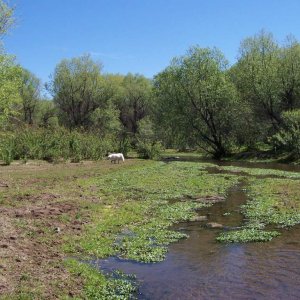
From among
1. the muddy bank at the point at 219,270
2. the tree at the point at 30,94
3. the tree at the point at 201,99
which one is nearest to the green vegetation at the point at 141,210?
the muddy bank at the point at 219,270

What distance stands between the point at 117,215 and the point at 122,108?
282 ft

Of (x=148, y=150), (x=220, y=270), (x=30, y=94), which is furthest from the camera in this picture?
(x=30, y=94)

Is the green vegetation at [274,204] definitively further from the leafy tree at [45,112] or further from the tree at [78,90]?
the leafy tree at [45,112]

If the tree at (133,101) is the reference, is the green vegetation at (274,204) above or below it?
below

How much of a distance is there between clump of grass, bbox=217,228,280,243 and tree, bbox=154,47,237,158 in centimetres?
4860

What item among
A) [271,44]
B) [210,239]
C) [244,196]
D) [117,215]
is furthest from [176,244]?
[271,44]

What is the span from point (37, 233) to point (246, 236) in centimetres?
728

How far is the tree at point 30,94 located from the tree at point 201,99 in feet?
145

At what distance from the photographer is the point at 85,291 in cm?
967

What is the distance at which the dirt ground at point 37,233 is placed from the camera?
9.60 metres

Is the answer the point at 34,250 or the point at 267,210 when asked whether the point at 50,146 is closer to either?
the point at 267,210

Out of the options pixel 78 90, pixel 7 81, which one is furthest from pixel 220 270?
pixel 78 90

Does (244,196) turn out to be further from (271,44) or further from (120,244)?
(271,44)

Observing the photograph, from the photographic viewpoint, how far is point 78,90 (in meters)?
92.8
